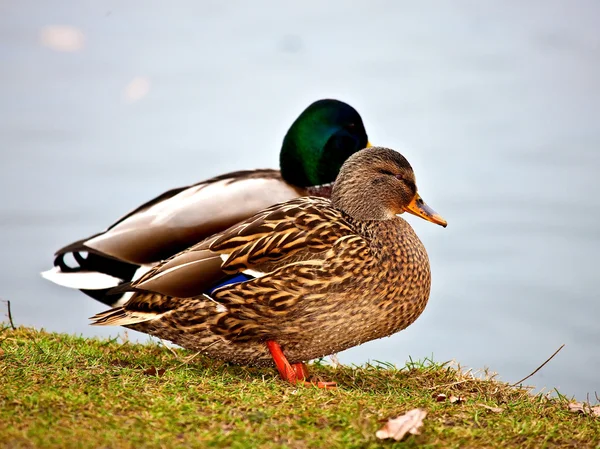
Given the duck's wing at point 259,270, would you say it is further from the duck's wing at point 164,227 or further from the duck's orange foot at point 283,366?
the duck's wing at point 164,227

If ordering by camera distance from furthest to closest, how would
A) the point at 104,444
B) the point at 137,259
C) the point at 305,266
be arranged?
the point at 137,259 < the point at 305,266 < the point at 104,444

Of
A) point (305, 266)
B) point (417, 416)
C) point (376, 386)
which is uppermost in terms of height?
point (305, 266)

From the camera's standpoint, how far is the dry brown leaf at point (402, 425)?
3.33 m

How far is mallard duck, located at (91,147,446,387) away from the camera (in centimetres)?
439

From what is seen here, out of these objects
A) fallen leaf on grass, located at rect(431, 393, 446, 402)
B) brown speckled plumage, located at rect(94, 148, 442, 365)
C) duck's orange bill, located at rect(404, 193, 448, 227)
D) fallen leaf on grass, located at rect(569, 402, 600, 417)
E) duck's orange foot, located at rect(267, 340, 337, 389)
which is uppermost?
duck's orange bill, located at rect(404, 193, 448, 227)

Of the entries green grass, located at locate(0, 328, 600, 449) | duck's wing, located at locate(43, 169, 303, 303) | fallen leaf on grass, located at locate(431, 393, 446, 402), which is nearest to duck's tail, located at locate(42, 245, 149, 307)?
duck's wing, located at locate(43, 169, 303, 303)

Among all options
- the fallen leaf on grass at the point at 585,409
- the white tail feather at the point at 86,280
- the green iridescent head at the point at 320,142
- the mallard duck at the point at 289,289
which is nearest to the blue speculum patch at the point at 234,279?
the mallard duck at the point at 289,289

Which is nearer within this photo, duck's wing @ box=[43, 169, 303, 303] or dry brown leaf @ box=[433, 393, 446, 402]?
dry brown leaf @ box=[433, 393, 446, 402]

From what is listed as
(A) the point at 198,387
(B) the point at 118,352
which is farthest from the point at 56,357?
(A) the point at 198,387

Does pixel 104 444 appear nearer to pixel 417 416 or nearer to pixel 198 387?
pixel 198 387

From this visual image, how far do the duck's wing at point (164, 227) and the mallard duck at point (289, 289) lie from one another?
1.54 metres

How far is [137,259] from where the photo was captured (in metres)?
6.30

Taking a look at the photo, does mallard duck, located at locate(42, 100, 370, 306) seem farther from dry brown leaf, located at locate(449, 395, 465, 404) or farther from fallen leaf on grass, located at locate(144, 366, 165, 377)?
dry brown leaf, located at locate(449, 395, 465, 404)

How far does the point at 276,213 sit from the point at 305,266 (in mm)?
446
